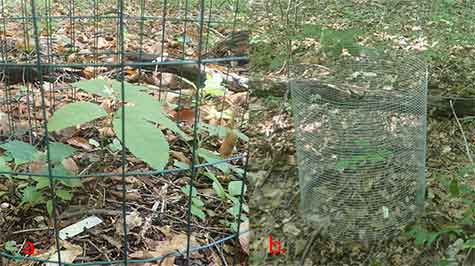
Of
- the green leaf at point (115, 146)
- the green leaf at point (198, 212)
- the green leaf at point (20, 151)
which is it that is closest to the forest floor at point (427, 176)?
the green leaf at point (198, 212)

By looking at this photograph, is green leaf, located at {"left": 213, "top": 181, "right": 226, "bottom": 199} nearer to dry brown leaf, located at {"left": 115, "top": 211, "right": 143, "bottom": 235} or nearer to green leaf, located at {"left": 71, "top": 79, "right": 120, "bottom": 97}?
dry brown leaf, located at {"left": 115, "top": 211, "right": 143, "bottom": 235}

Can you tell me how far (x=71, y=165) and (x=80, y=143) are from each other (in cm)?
16

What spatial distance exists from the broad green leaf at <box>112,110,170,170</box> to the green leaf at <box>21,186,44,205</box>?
340 millimetres

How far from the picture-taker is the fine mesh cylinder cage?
183cm

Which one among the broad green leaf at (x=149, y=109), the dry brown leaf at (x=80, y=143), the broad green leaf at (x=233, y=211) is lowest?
the broad green leaf at (x=233, y=211)

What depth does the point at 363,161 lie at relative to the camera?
1836 millimetres

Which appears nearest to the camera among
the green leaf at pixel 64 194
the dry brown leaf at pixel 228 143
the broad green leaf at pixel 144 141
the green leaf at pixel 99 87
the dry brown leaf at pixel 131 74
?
the broad green leaf at pixel 144 141

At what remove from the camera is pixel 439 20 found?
4.12 m

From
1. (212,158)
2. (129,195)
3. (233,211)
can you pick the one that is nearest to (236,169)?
(212,158)

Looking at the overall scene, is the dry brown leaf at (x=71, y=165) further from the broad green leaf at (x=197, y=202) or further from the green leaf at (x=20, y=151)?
the broad green leaf at (x=197, y=202)

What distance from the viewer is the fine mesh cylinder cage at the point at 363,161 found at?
1.83 m

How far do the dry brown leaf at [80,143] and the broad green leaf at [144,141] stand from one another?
1.66 feet

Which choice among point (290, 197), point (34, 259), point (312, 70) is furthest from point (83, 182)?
Result: point (312, 70)

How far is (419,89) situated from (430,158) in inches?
18.7
